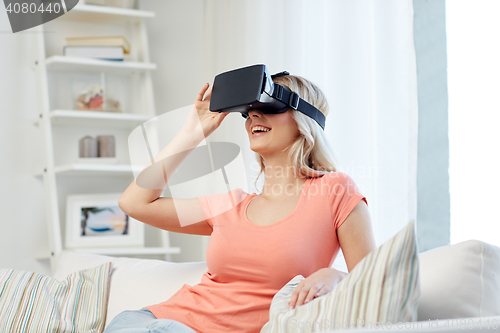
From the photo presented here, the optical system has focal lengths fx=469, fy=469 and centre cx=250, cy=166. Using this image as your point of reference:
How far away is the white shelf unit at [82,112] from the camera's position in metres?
2.28

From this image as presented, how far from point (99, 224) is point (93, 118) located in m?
0.53

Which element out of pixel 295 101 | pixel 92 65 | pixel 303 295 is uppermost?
pixel 92 65

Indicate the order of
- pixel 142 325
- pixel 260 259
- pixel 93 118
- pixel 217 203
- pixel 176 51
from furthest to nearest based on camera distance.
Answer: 1. pixel 176 51
2. pixel 93 118
3. pixel 217 203
4. pixel 260 259
5. pixel 142 325

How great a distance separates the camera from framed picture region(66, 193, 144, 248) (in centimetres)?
230

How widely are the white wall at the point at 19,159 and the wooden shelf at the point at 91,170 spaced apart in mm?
114

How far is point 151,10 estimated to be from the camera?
8.96 ft

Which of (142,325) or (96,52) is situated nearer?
(142,325)

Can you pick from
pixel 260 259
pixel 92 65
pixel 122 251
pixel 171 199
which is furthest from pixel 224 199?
pixel 92 65

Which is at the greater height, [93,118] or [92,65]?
[92,65]

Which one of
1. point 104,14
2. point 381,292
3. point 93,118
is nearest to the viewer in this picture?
point 381,292

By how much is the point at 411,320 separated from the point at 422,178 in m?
0.86

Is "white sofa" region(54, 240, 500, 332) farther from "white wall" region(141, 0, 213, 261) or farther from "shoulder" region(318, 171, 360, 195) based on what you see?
"white wall" region(141, 0, 213, 261)

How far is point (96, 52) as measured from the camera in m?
2.38

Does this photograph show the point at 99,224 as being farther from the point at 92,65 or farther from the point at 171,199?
the point at 171,199
